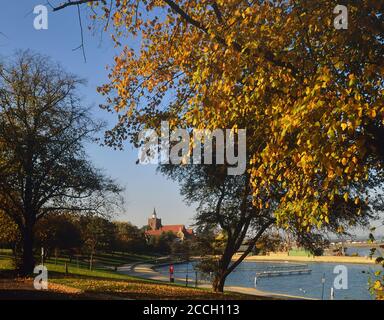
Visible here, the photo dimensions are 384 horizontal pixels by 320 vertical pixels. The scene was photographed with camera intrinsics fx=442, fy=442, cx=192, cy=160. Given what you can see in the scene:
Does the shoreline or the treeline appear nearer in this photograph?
the treeline

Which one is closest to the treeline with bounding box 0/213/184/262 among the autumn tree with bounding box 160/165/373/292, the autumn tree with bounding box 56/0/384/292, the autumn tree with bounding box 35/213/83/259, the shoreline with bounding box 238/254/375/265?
the autumn tree with bounding box 35/213/83/259

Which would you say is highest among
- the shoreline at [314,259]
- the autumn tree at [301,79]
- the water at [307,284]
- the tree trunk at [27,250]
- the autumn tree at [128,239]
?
the autumn tree at [301,79]

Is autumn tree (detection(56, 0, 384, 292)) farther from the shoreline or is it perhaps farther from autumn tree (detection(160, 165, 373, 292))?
the shoreline

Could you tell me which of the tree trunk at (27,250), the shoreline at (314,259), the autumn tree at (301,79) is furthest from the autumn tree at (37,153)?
the shoreline at (314,259)

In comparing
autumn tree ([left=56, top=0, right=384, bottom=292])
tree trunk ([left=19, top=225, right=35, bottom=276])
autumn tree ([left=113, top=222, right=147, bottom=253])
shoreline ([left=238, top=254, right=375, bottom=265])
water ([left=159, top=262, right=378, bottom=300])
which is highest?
autumn tree ([left=56, top=0, right=384, bottom=292])

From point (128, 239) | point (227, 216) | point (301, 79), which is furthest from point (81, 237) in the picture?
point (301, 79)

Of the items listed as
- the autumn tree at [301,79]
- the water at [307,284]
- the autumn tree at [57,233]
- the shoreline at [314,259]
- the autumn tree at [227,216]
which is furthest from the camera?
the shoreline at [314,259]

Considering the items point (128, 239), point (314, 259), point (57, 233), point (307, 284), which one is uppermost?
point (57, 233)

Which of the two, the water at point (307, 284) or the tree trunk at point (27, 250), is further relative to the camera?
the water at point (307, 284)

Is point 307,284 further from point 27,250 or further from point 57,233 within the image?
point 27,250

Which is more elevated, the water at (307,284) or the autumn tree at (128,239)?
the autumn tree at (128,239)

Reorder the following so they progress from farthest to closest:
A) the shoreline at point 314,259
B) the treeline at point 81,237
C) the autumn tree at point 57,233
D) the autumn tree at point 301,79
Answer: the shoreline at point 314,259, the autumn tree at point 57,233, the treeline at point 81,237, the autumn tree at point 301,79

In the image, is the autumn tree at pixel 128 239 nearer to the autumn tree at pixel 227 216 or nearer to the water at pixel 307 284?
the water at pixel 307 284

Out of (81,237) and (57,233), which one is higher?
(57,233)
